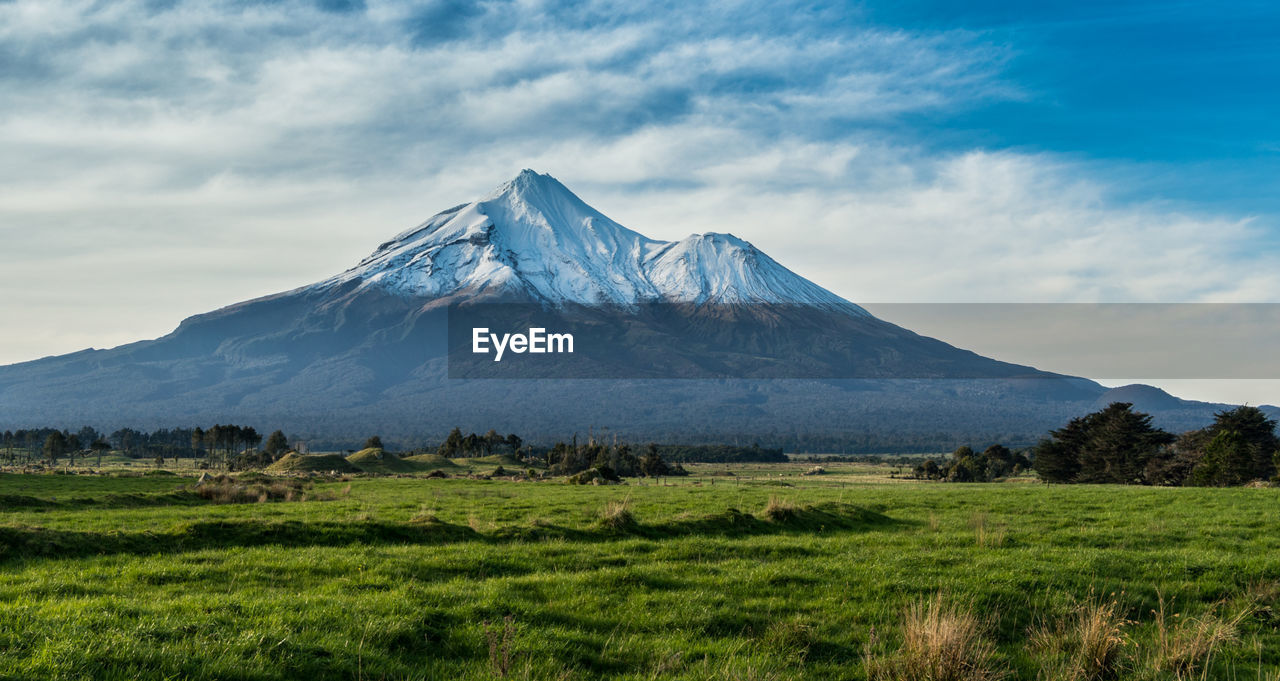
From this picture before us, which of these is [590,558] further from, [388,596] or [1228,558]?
[1228,558]

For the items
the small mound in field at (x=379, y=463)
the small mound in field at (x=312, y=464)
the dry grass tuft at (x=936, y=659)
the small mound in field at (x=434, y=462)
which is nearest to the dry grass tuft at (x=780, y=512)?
the dry grass tuft at (x=936, y=659)

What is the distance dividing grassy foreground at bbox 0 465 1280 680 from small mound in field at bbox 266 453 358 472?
52515mm

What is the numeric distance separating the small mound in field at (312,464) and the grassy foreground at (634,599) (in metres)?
52.5

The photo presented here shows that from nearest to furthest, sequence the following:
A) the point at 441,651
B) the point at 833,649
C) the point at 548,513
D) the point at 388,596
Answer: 1. the point at 441,651
2. the point at 833,649
3. the point at 388,596
4. the point at 548,513

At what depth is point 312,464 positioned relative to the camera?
2805 inches

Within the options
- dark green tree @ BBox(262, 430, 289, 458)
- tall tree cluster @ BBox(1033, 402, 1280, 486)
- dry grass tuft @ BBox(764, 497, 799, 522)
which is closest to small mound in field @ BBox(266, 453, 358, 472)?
dark green tree @ BBox(262, 430, 289, 458)

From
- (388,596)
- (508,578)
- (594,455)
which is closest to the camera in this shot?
(388,596)

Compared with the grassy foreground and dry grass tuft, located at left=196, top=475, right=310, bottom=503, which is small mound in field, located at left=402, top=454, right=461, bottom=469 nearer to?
dry grass tuft, located at left=196, top=475, right=310, bottom=503

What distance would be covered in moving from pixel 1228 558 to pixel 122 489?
4420cm

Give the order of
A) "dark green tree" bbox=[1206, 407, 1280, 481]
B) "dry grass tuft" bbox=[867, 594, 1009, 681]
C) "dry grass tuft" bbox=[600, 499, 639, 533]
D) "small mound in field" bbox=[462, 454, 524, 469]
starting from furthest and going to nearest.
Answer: "small mound in field" bbox=[462, 454, 524, 469] → "dark green tree" bbox=[1206, 407, 1280, 481] → "dry grass tuft" bbox=[600, 499, 639, 533] → "dry grass tuft" bbox=[867, 594, 1009, 681]

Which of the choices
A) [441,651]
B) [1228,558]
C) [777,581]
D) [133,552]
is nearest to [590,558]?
[777,581]

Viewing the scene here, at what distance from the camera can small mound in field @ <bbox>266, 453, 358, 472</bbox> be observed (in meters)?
69.5

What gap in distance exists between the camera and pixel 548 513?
22.6 m

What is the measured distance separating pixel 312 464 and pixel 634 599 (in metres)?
69.0
